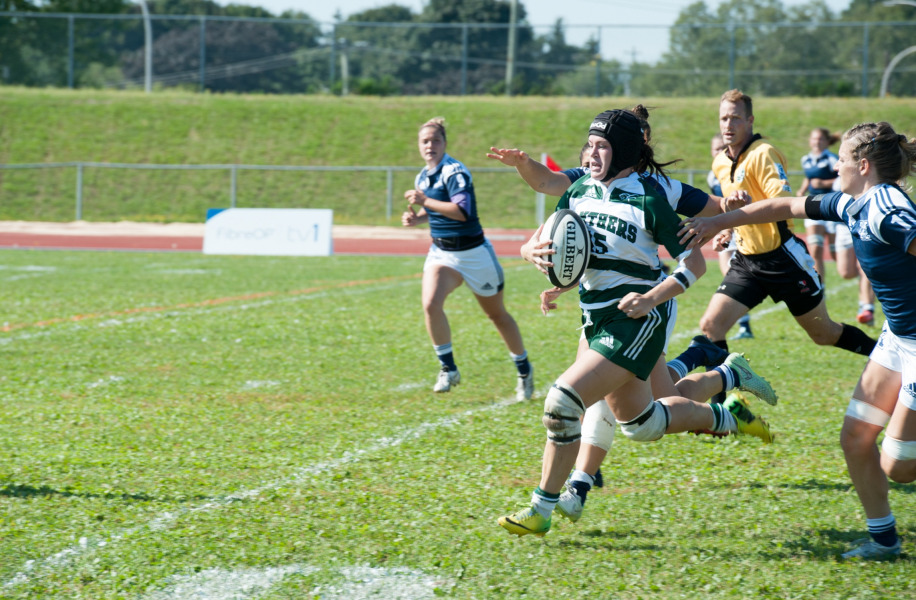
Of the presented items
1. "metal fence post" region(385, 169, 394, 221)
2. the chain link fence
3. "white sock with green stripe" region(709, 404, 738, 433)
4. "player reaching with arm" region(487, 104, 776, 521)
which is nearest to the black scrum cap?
"player reaching with arm" region(487, 104, 776, 521)

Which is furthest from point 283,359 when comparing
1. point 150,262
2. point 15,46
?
point 15,46

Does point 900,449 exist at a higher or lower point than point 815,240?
lower

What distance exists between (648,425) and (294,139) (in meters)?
34.4

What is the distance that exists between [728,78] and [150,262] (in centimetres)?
2761

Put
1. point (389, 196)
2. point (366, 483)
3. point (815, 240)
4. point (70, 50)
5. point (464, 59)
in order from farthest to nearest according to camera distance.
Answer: point (464, 59) → point (70, 50) → point (389, 196) → point (815, 240) → point (366, 483)

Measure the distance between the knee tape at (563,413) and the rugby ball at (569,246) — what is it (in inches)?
19.2

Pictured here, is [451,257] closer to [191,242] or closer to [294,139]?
[191,242]

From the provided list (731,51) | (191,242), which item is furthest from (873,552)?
(731,51)

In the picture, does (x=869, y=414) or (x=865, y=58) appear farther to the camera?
(x=865, y=58)

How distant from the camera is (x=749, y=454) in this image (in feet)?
19.1

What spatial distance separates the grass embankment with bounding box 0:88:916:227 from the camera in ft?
109

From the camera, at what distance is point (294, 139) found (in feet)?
123

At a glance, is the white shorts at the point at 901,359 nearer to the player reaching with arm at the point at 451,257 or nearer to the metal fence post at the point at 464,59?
the player reaching with arm at the point at 451,257

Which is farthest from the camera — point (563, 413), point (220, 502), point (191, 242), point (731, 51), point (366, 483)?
point (731, 51)
